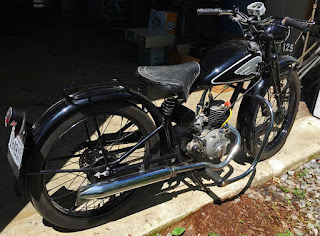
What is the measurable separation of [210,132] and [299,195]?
1158 millimetres

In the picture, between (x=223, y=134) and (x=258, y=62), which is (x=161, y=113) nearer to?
(x=223, y=134)

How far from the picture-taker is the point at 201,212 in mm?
2672

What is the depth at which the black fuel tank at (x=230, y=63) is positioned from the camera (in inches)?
97.3

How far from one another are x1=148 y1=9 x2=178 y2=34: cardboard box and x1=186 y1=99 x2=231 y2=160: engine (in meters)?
3.40

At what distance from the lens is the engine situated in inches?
101

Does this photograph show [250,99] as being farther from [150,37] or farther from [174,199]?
[150,37]

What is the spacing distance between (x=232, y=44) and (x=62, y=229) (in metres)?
1.86

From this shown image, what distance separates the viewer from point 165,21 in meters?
5.68

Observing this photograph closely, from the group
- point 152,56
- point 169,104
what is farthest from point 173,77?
point 152,56

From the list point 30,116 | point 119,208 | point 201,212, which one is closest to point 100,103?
point 119,208

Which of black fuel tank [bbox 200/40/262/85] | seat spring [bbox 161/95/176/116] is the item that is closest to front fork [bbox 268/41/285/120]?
→ black fuel tank [bbox 200/40/262/85]

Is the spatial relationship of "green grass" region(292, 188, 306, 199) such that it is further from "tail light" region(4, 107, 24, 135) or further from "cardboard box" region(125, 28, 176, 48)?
"cardboard box" region(125, 28, 176, 48)

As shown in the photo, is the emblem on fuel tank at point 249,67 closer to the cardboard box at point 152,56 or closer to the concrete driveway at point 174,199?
the concrete driveway at point 174,199

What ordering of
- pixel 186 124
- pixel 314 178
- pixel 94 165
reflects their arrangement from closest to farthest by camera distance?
pixel 94 165, pixel 186 124, pixel 314 178
